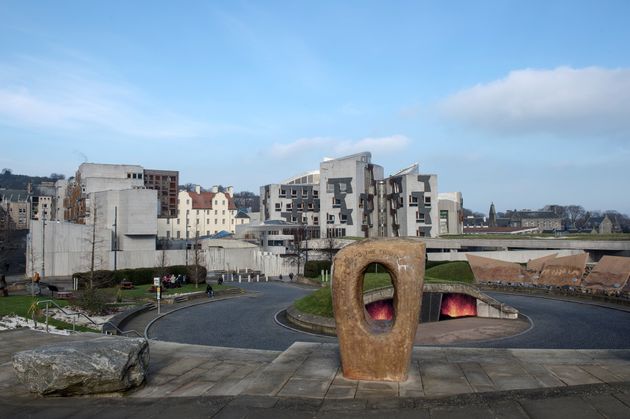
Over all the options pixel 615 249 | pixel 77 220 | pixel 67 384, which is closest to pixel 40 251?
pixel 77 220

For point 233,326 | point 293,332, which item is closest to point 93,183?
point 233,326

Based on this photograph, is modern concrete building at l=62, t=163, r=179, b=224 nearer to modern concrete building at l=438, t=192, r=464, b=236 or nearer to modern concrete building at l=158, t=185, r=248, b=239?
modern concrete building at l=158, t=185, r=248, b=239

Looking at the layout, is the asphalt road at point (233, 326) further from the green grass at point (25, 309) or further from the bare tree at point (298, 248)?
the bare tree at point (298, 248)

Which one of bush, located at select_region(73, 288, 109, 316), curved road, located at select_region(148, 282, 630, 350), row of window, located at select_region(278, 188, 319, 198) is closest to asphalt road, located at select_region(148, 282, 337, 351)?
curved road, located at select_region(148, 282, 630, 350)

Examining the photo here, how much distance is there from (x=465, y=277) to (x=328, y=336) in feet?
76.8

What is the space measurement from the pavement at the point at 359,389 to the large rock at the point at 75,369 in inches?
12.5

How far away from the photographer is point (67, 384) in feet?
35.9

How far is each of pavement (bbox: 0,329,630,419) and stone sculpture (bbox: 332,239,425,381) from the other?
0.42 meters

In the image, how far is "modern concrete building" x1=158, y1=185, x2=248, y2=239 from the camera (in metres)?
109

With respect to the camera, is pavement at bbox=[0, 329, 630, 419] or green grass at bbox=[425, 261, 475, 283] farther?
green grass at bbox=[425, 261, 475, 283]

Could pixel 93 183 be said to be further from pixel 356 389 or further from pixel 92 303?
pixel 356 389

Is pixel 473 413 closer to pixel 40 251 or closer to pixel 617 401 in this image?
pixel 617 401

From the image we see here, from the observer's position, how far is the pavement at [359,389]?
9961 millimetres

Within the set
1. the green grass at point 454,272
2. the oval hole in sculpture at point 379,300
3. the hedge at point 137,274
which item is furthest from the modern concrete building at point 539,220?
the oval hole in sculpture at point 379,300
